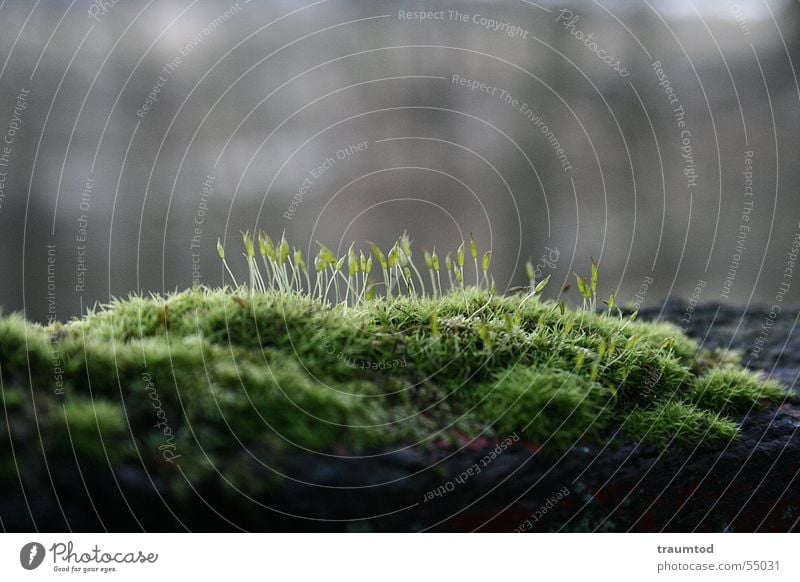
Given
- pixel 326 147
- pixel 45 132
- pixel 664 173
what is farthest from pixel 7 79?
pixel 664 173

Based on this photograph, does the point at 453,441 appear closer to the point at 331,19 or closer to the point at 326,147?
the point at 326,147

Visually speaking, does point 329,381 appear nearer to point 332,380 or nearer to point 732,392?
point 332,380

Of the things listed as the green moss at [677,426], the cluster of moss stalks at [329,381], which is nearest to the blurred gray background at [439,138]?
the cluster of moss stalks at [329,381]
